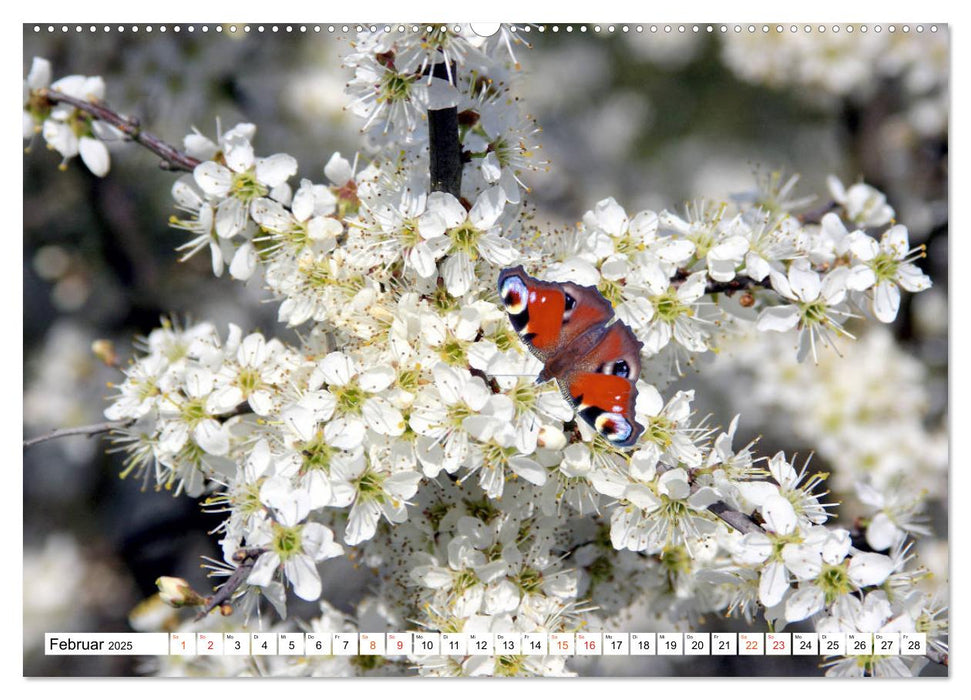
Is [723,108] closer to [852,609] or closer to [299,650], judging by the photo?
[852,609]

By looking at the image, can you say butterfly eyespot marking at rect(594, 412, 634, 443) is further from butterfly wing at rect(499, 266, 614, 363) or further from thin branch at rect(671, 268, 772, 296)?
thin branch at rect(671, 268, 772, 296)

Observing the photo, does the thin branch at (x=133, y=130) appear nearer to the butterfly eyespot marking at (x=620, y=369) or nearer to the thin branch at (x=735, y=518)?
the butterfly eyespot marking at (x=620, y=369)

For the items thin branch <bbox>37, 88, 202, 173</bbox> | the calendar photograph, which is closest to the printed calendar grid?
the calendar photograph

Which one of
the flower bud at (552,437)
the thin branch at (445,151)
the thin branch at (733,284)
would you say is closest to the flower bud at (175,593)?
the flower bud at (552,437)

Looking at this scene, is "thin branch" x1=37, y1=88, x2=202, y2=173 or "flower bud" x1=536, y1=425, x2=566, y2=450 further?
"thin branch" x1=37, y1=88, x2=202, y2=173

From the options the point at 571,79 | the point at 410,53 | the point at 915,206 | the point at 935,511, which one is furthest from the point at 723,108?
the point at 410,53
